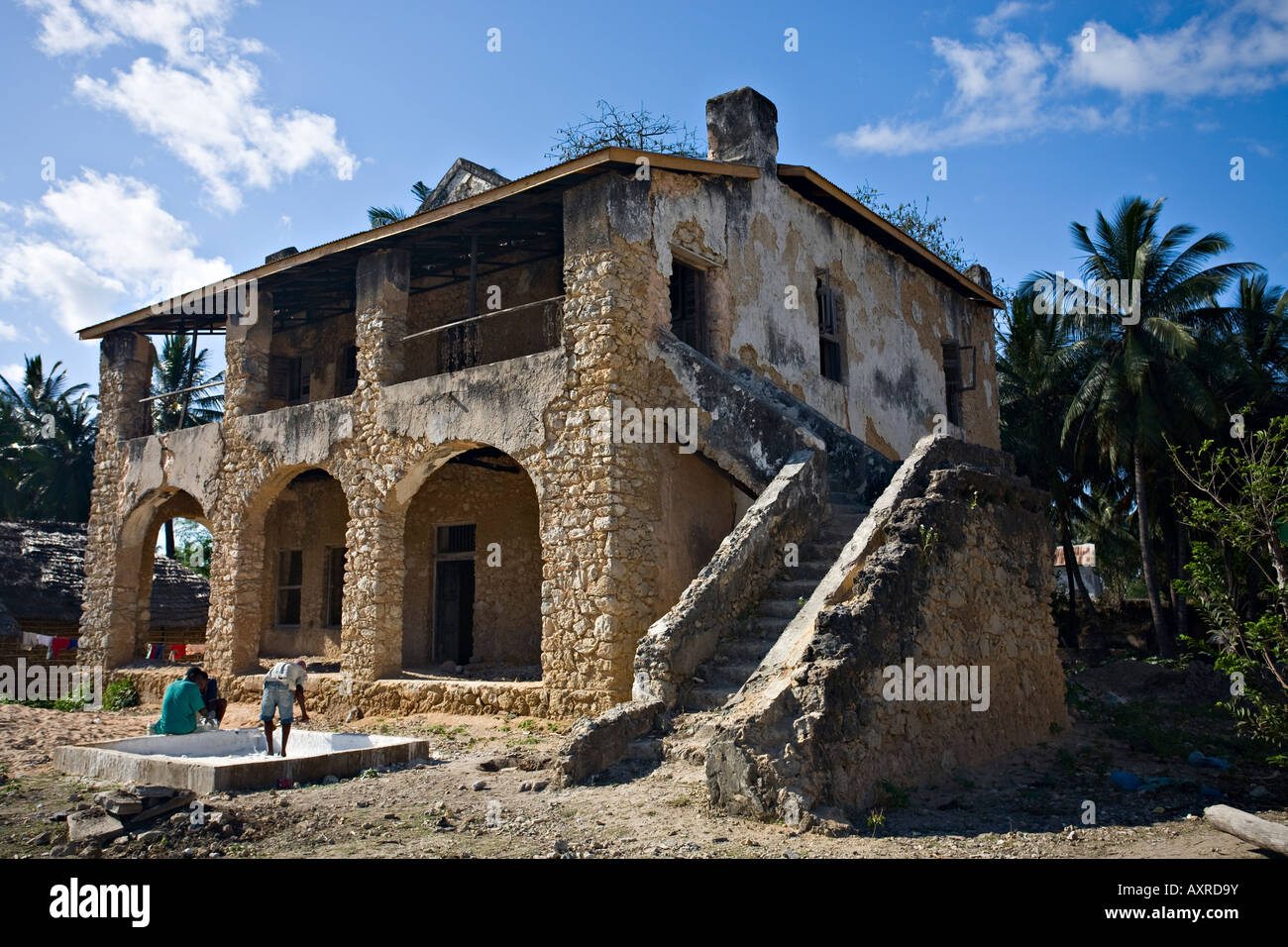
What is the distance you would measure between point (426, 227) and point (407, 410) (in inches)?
92.8

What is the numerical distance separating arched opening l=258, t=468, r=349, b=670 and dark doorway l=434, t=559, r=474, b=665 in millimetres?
1964

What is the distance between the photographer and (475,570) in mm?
14820

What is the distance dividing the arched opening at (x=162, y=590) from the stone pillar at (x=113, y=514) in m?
0.13

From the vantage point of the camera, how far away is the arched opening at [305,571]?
16.6 meters

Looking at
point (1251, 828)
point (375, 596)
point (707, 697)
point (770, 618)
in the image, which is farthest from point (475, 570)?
point (1251, 828)

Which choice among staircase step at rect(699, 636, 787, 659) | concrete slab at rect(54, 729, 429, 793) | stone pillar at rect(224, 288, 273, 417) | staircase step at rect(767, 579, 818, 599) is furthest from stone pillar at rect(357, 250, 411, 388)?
staircase step at rect(699, 636, 787, 659)

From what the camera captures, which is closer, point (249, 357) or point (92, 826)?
point (92, 826)

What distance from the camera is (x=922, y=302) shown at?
55.5 ft

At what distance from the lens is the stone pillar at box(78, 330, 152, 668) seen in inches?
653

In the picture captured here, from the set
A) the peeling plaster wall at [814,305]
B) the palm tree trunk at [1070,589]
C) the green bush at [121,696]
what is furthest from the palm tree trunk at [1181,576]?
the green bush at [121,696]

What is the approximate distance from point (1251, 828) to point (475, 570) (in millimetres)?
11256

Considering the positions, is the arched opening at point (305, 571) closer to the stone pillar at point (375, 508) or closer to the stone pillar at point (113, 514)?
the stone pillar at point (113, 514)

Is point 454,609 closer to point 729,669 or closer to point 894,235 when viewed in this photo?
point 729,669
